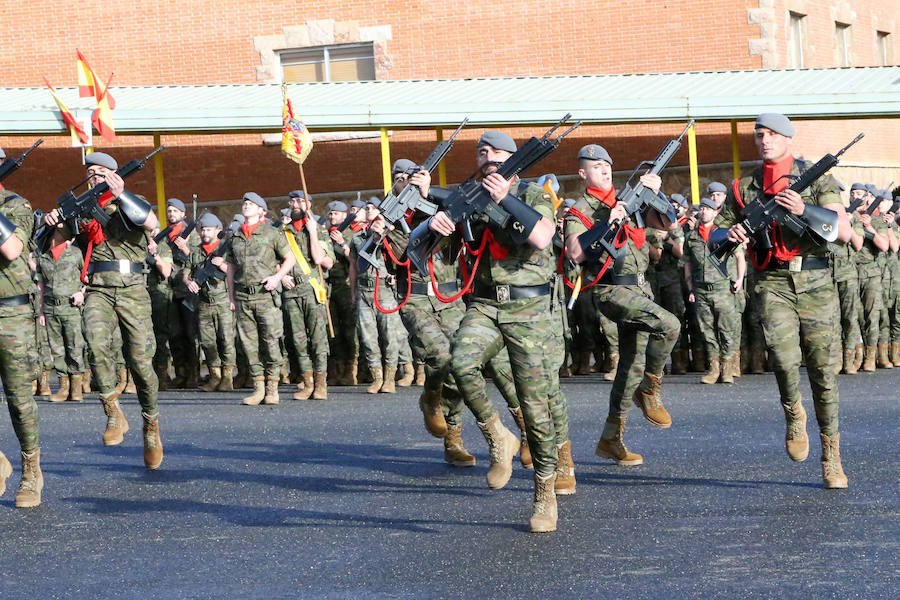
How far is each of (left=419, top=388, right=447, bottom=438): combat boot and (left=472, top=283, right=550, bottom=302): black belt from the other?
2.42m

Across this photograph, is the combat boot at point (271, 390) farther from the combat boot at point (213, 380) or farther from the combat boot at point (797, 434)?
the combat boot at point (797, 434)

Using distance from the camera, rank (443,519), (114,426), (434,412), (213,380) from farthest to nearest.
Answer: (213,380) < (114,426) < (434,412) < (443,519)

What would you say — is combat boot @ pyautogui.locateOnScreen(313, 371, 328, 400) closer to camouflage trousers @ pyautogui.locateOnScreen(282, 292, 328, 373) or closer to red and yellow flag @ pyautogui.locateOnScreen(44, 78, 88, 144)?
camouflage trousers @ pyautogui.locateOnScreen(282, 292, 328, 373)

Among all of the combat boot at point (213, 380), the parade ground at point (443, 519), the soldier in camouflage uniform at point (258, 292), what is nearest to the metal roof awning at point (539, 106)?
the combat boot at point (213, 380)

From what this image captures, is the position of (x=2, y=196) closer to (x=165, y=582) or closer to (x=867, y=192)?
(x=165, y=582)

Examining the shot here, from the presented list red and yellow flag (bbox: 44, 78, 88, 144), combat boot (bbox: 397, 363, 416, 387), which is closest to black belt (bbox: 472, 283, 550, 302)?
combat boot (bbox: 397, 363, 416, 387)

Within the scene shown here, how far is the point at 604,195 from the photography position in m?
9.13

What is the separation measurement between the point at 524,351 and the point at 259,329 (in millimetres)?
7949

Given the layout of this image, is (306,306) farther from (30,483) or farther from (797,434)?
(797,434)

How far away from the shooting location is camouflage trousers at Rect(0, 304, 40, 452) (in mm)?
A: 8422

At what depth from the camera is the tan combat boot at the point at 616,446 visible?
9.06m

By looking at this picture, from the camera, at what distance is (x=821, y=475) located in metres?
8.45

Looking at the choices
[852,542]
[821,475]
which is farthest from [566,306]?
[852,542]

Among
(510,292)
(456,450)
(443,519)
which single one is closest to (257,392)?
(456,450)
